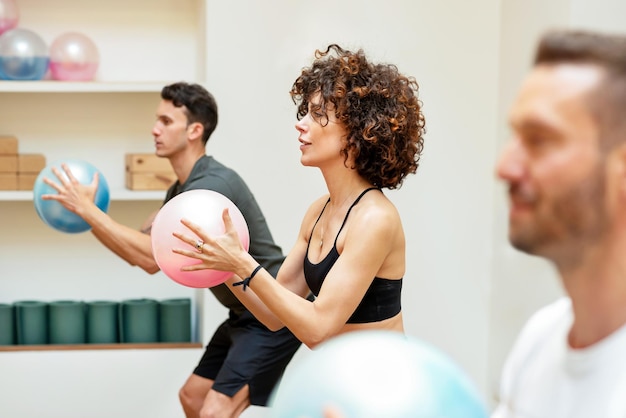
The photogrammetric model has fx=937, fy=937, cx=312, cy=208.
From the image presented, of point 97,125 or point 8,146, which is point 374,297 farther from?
point 97,125

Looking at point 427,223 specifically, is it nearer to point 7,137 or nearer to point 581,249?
point 7,137

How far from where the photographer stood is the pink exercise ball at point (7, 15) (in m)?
4.19

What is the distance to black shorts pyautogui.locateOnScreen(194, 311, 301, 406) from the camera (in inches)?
128

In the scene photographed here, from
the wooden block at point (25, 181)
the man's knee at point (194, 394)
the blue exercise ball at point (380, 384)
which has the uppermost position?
the wooden block at point (25, 181)

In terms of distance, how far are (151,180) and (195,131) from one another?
74 centimetres

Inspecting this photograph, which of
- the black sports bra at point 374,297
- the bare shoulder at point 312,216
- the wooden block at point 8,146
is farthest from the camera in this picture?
the wooden block at point 8,146

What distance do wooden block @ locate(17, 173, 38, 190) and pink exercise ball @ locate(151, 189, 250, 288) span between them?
193 cm

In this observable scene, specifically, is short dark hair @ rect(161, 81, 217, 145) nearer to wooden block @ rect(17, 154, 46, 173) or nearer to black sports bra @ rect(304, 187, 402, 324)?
wooden block @ rect(17, 154, 46, 173)

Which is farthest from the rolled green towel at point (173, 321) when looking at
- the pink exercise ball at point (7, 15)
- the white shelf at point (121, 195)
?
the pink exercise ball at point (7, 15)

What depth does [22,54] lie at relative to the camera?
4125mm

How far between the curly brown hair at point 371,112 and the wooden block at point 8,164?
220cm

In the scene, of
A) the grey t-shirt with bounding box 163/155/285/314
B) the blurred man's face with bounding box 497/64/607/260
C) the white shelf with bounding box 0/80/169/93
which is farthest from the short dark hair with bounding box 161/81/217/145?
the blurred man's face with bounding box 497/64/607/260

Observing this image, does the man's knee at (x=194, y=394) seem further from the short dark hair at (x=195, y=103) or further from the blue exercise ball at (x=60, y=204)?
the short dark hair at (x=195, y=103)

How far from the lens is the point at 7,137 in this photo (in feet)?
14.4
